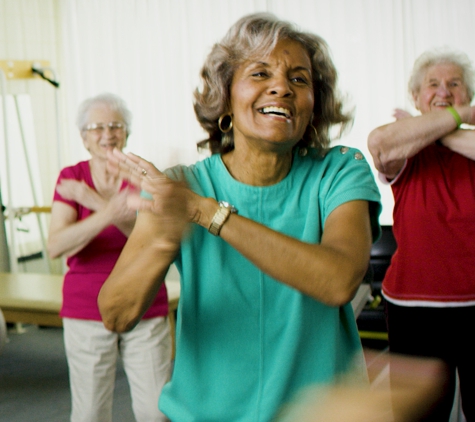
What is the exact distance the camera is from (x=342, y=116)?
4.84 feet

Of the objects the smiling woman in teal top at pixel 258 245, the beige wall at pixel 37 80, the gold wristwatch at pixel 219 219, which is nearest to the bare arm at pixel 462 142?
the smiling woman in teal top at pixel 258 245

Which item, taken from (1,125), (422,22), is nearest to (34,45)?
(1,125)

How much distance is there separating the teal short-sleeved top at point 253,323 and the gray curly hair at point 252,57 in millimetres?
207

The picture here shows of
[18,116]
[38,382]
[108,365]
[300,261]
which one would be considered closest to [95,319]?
[108,365]

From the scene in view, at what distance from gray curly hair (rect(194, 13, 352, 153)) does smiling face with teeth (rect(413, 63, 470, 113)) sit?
0.69 metres

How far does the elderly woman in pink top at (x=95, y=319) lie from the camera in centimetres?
217

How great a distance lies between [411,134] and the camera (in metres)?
1.80

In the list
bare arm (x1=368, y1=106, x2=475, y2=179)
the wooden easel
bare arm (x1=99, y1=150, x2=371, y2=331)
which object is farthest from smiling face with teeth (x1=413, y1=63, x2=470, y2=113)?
the wooden easel

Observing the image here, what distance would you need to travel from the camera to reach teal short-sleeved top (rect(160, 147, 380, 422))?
3.79 feet

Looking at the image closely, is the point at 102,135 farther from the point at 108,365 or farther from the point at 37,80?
the point at 37,80

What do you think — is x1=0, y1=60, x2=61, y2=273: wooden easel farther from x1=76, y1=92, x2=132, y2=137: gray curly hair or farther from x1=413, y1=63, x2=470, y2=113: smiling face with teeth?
x1=413, y1=63, x2=470, y2=113: smiling face with teeth

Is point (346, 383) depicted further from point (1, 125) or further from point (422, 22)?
point (1, 125)

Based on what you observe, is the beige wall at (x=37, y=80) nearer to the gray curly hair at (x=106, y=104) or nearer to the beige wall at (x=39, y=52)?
the beige wall at (x=39, y=52)

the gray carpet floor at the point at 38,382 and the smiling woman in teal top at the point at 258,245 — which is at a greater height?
the smiling woman in teal top at the point at 258,245
